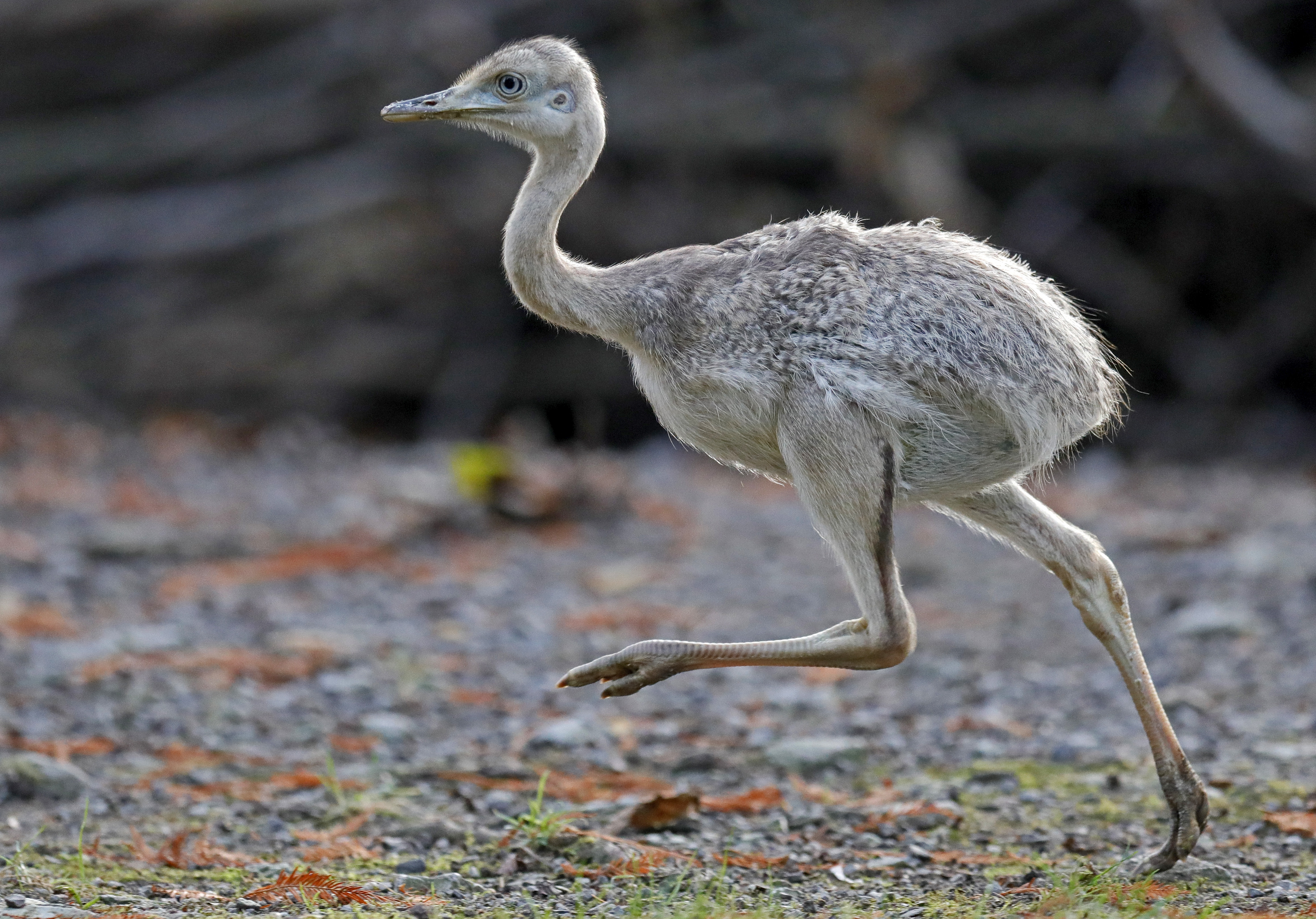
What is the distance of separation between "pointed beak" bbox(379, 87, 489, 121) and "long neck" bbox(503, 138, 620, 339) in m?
0.29

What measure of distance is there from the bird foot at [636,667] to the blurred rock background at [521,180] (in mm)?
8088

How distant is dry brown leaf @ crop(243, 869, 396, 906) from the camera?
4.05m

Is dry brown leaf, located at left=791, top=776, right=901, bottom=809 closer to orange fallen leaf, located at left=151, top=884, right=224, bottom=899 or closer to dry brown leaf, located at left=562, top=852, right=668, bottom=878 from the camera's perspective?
dry brown leaf, located at left=562, top=852, right=668, bottom=878

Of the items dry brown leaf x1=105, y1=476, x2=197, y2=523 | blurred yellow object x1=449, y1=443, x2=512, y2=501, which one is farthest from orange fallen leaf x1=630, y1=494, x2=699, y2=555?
dry brown leaf x1=105, y1=476, x2=197, y2=523

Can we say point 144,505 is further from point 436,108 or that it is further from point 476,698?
point 436,108

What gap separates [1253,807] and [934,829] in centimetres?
106

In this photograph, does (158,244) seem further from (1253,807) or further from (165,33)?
(1253,807)

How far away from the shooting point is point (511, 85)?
16.5 ft

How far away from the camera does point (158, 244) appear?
13.2 metres

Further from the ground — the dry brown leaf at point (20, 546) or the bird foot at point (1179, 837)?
→ the bird foot at point (1179, 837)

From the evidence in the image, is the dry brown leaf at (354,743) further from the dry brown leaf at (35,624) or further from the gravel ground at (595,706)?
the dry brown leaf at (35,624)

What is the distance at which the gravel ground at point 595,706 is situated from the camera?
4.43 metres

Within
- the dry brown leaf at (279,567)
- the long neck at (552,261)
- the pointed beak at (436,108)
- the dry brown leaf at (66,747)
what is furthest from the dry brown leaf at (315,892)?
the dry brown leaf at (279,567)

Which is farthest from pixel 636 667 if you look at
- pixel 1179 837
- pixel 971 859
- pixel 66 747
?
pixel 66 747
